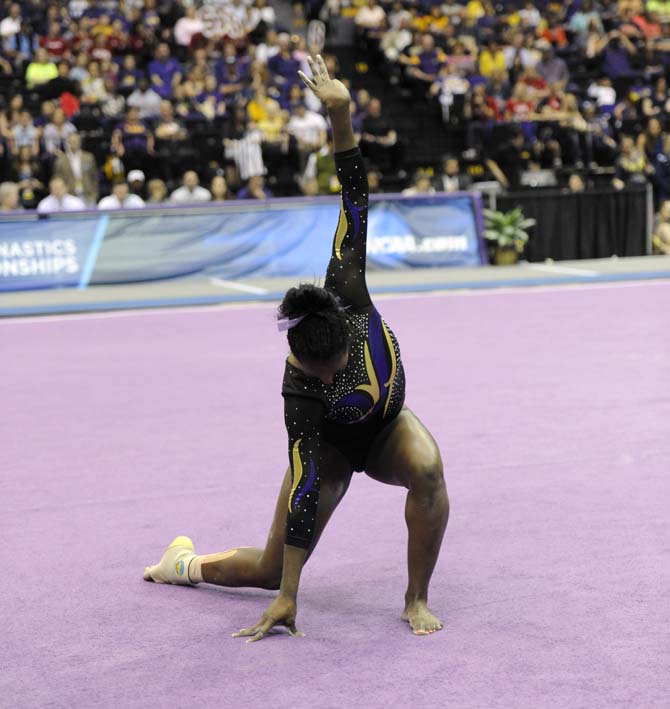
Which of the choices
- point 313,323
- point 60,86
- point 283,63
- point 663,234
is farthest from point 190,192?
point 313,323

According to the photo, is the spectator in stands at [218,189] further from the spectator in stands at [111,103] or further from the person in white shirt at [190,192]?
the spectator in stands at [111,103]

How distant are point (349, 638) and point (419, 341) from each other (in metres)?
6.75

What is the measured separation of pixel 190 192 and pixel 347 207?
12.8m

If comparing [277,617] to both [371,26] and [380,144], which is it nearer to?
[380,144]

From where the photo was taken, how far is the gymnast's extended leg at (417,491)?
4008mm

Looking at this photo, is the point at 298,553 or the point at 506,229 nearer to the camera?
the point at 298,553

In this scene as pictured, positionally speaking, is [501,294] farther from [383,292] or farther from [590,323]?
[590,323]

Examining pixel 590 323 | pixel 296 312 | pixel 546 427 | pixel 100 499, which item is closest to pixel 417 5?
pixel 590 323

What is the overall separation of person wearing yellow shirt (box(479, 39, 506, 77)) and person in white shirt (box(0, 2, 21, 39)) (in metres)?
8.35

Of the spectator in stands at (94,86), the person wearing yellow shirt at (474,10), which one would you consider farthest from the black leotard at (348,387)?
the person wearing yellow shirt at (474,10)

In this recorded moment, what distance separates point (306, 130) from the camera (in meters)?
18.6

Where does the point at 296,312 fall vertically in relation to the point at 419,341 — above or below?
above

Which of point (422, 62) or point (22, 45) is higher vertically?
point (22, 45)

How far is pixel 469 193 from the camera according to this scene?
16.7 metres
